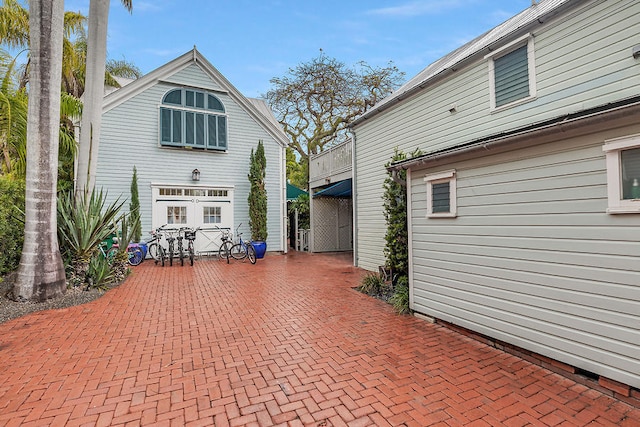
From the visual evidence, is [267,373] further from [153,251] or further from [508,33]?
[153,251]

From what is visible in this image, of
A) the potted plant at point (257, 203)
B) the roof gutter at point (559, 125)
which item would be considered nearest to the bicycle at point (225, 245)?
the potted plant at point (257, 203)

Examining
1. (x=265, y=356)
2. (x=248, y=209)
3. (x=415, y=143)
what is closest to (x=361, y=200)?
(x=415, y=143)

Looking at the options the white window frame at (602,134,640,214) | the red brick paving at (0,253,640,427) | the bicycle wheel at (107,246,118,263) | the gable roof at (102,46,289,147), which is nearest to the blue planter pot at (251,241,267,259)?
the gable roof at (102,46,289,147)

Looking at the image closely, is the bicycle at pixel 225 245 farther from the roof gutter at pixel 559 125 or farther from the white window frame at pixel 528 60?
the white window frame at pixel 528 60

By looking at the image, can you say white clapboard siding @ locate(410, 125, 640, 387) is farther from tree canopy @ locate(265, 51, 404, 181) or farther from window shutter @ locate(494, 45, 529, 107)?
tree canopy @ locate(265, 51, 404, 181)

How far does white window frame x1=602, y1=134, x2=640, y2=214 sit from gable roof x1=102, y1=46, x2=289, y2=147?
1129cm

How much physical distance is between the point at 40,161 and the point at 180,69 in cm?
739

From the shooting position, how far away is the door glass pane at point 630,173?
2.48 meters

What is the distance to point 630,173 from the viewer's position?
2521mm

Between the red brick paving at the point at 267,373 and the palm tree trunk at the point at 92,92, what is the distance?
123 inches

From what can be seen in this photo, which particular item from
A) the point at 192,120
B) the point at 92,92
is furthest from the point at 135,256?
the point at 192,120

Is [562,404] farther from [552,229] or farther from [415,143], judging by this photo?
[415,143]

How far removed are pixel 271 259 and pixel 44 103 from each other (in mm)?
7483

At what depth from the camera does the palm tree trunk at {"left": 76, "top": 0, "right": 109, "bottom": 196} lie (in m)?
6.61
